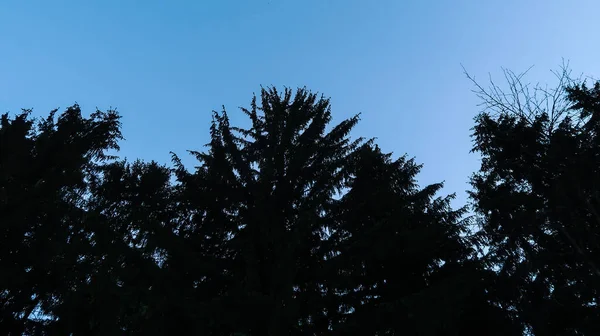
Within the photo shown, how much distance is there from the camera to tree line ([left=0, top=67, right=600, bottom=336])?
19.0 ft

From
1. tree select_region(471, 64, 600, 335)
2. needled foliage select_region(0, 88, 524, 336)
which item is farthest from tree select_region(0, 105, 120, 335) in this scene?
tree select_region(471, 64, 600, 335)

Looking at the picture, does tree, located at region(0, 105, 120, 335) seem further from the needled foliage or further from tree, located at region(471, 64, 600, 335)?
tree, located at region(471, 64, 600, 335)

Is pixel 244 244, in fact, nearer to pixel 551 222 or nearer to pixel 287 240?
pixel 287 240

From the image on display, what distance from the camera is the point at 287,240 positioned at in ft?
21.7

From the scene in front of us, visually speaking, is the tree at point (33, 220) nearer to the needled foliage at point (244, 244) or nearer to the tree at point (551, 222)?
the needled foliage at point (244, 244)

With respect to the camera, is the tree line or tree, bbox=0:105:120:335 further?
tree, bbox=0:105:120:335

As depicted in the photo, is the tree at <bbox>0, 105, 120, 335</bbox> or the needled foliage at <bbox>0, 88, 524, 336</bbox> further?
the tree at <bbox>0, 105, 120, 335</bbox>

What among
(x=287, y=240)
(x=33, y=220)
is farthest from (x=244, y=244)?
(x=33, y=220)

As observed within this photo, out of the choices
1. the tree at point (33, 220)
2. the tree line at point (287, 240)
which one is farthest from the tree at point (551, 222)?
the tree at point (33, 220)

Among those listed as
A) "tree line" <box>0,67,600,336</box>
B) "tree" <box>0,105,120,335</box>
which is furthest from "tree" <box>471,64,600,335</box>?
"tree" <box>0,105,120,335</box>

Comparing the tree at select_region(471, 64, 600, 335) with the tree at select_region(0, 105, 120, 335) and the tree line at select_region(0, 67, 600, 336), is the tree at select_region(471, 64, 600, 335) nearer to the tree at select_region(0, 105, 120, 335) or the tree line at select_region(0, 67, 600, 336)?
the tree line at select_region(0, 67, 600, 336)

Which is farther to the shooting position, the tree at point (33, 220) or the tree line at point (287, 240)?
the tree at point (33, 220)

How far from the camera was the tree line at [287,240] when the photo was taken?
5.79 m

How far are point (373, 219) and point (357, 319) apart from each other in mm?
3480
